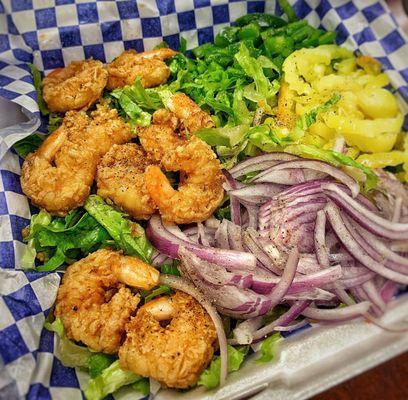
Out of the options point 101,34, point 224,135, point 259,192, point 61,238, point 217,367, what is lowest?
point 217,367

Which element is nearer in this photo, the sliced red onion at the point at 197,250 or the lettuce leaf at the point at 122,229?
the sliced red onion at the point at 197,250

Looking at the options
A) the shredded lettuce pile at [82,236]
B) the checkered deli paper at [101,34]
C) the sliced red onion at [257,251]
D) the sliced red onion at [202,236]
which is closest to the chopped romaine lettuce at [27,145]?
the checkered deli paper at [101,34]

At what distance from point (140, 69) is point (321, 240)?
1.35 meters

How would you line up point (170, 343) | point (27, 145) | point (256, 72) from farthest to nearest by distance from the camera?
point (256, 72)
point (27, 145)
point (170, 343)

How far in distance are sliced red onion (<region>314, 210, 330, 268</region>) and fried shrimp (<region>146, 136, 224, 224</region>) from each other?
0.48 meters

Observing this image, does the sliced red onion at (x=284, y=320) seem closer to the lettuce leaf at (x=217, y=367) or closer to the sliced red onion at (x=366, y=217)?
the lettuce leaf at (x=217, y=367)

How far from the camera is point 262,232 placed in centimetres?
233

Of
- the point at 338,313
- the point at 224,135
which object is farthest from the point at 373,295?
the point at 224,135

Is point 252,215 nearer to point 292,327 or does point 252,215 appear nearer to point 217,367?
point 292,327

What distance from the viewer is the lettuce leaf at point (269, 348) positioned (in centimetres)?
199

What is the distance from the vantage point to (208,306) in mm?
2105

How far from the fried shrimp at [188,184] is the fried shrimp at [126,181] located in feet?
0.20

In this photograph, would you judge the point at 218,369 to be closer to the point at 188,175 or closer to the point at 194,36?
the point at 188,175

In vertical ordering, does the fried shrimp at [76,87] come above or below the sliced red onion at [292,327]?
above
